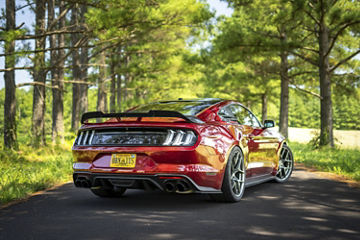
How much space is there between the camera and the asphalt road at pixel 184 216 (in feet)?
13.0

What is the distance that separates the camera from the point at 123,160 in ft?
16.3

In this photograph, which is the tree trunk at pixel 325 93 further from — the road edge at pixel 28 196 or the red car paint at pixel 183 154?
the road edge at pixel 28 196

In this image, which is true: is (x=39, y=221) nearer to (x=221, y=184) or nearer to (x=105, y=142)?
(x=105, y=142)

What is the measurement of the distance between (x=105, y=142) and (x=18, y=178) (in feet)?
9.69

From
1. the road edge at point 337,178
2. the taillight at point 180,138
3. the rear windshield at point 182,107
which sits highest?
the rear windshield at point 182,107

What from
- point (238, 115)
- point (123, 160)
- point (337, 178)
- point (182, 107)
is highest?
point (182, 107)

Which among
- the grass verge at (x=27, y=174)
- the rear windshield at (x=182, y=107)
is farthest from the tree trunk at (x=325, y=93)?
the rear windshield at (x=182, y=107)

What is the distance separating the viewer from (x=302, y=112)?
9188cm

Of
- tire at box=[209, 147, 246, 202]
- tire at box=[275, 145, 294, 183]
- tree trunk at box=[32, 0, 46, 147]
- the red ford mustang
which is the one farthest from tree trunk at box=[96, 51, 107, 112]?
tire at box=[209, 147, 246, 202]

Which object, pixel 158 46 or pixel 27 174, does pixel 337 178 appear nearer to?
pixel 27 174

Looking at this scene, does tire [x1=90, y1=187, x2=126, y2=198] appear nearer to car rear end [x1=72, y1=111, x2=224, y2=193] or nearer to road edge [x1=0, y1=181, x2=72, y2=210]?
car rear end [x1=72, y1=111, x2=224, y2=193]

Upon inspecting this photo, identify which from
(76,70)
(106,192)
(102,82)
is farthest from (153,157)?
(102,82)

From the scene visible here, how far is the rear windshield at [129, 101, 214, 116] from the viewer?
18.3 ft

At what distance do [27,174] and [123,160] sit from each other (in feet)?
11.8
